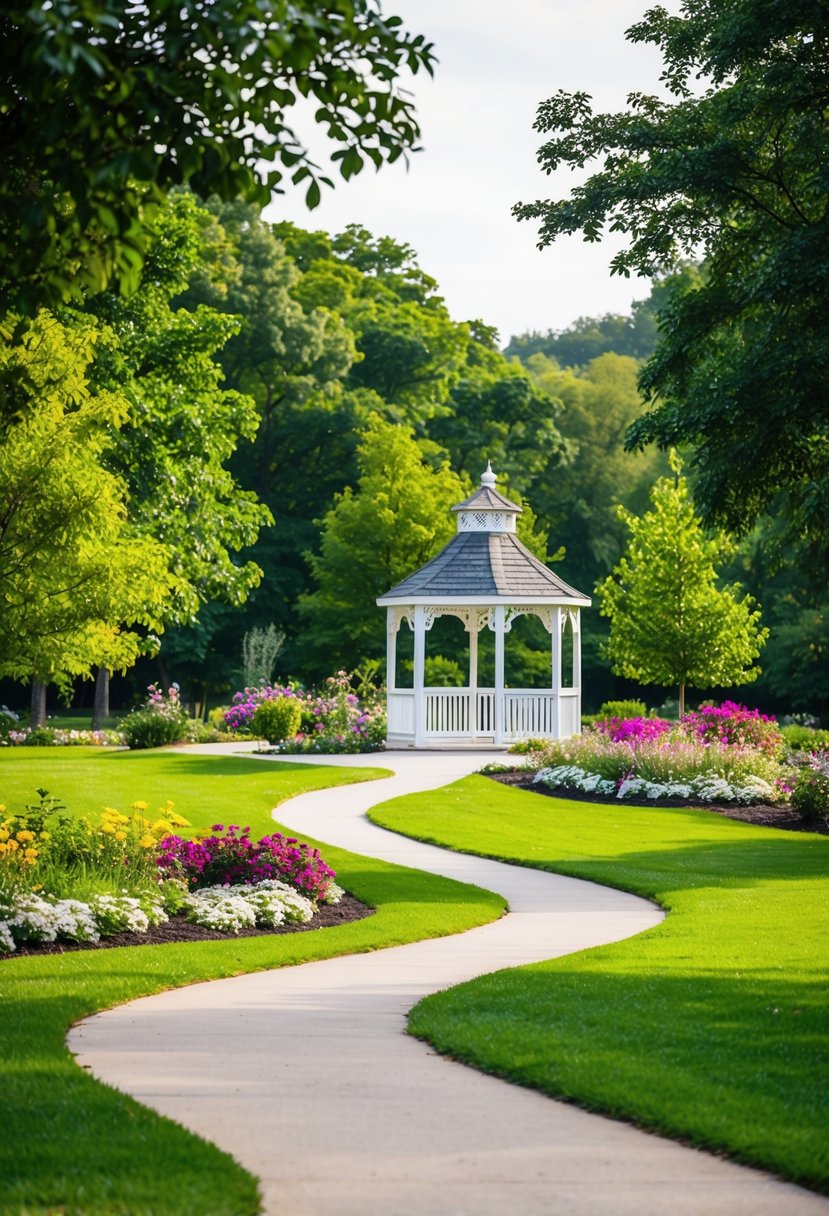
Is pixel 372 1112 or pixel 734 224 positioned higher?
pixel 734 224

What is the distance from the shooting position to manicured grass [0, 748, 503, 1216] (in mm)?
4438

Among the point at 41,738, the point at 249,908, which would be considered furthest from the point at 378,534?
the point at 249,908

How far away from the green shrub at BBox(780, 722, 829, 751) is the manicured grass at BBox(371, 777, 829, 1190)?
12.4 meters

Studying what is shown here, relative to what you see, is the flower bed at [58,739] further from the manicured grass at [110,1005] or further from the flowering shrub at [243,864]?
the flowering shrub at [243,864]

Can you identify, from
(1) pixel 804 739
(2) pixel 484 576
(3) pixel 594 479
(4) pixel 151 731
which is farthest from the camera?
(3) pixel 594 479

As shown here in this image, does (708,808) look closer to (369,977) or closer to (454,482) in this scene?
(369,977)

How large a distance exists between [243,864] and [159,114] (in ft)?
25.6

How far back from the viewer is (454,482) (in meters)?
38.4

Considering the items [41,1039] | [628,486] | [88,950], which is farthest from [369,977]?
[628,486]

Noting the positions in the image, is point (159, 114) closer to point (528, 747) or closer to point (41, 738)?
point (528, 747)

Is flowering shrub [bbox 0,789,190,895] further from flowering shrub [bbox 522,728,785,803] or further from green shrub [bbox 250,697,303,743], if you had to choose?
green shrub [bbox 250,697,303,743]

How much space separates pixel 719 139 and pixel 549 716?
1543cm

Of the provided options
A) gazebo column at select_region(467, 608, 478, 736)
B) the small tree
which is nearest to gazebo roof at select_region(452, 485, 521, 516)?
gazebo column at select_region(467, 608, 478, 736)

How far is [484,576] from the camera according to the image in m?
29.2
